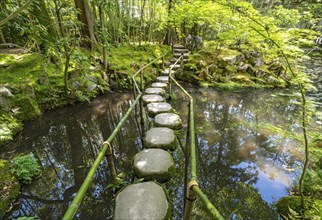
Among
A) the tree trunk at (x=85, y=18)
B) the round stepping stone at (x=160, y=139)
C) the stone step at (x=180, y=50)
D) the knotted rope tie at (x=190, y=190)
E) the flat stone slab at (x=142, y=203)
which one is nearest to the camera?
the knotted rope tie at (x=190, y=190)

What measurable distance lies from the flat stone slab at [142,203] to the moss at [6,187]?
5.97 ft

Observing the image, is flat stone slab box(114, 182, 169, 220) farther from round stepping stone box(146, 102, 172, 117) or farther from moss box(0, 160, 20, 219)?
round stepping stone box(146, 102, 172, 117)

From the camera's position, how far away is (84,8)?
7.80m

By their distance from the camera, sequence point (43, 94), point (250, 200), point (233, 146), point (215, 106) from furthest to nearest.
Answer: point (215, 106) → point (43, 94) → point (233, 146) → point (250, 200)

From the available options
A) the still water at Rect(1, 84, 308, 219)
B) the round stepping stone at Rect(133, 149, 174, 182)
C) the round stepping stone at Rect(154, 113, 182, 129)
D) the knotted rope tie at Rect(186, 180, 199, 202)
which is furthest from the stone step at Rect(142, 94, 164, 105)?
the knotted rope tie at Rect(186, 180, 199, 202)

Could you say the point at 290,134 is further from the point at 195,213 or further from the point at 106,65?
the point at 106,65

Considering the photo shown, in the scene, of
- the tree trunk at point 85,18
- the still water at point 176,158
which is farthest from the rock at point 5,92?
the tree trunk at point 85,18

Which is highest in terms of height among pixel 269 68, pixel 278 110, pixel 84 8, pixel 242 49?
pixel 84 8

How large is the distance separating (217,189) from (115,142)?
2.61 m

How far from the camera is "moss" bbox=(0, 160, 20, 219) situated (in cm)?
277

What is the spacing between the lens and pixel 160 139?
147 inches

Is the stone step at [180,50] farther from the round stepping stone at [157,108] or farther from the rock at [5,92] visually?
the rock at [5,92]

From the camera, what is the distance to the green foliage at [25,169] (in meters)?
3.22

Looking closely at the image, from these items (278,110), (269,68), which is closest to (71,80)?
(278,110)
